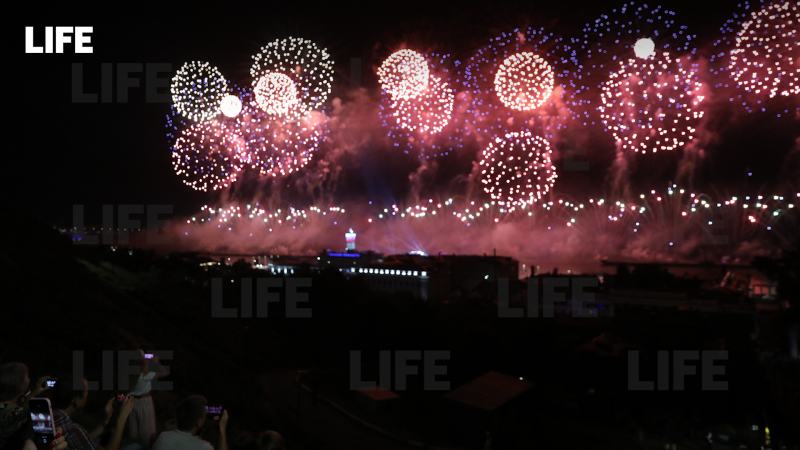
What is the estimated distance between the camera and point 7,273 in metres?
9.81

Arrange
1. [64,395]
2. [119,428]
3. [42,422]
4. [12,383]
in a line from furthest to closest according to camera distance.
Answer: [119,428]
[64,395]
[12,383]
[42,422]

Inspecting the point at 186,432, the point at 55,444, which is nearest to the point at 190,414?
the point at 186,432

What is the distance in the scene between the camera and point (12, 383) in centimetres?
234

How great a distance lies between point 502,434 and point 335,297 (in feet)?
55.4

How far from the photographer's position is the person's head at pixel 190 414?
242 centimetres

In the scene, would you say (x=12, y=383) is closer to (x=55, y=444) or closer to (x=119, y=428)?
(x=55, y=444)

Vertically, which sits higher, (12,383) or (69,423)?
(12,383)

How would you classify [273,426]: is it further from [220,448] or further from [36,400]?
[36,400]

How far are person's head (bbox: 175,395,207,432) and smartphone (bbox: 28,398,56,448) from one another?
0.51m

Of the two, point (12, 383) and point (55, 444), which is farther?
point (12, 383)

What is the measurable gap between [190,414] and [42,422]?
594 mm

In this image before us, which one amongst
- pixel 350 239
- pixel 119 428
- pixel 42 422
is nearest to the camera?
pixel 42 422

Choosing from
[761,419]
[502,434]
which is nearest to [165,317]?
[502,434]

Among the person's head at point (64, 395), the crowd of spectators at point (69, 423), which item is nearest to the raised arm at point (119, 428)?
the crowd of spectators at point (69, 423)
